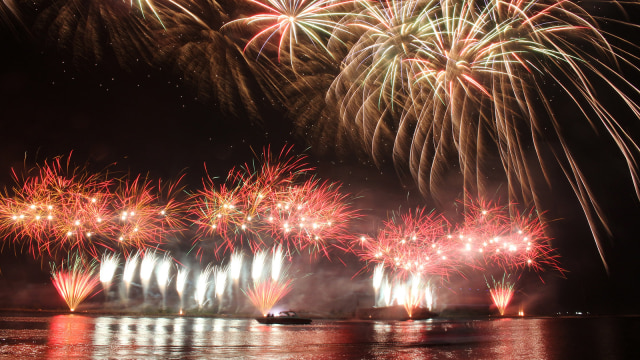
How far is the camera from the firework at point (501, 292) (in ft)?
177

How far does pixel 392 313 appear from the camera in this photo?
43812 millimetres

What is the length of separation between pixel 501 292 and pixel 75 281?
5052 centimetres

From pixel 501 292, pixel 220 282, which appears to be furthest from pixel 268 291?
pixel 501 292

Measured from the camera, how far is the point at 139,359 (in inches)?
393

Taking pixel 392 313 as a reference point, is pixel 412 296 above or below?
above

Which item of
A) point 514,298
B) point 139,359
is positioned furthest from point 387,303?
point 139,359

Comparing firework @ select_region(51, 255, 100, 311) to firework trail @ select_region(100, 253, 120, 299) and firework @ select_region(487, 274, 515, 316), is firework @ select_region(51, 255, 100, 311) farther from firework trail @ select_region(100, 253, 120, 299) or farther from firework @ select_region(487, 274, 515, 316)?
firework @ select_region(487, 274, 515, 316)

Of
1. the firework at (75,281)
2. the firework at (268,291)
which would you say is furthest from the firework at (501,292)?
the firework at (75,281)

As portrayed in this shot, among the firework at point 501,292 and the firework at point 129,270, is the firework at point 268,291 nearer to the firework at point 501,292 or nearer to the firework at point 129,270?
the firework at point 129,270

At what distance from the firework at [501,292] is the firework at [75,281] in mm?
45821

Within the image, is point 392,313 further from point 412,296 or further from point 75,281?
point 75,281

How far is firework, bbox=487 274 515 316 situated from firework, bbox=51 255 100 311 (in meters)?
45.8

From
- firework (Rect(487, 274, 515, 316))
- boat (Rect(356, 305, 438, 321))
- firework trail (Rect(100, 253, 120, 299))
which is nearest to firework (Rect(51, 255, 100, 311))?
firework trail (Rect(100, 253, 120, 299))

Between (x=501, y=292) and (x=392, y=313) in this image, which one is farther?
(x=501, y=292)
